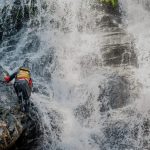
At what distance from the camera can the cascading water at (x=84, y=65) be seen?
12.1 m

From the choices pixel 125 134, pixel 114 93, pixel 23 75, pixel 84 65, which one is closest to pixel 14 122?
pixel 23 75

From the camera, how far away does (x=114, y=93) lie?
13.3 meters

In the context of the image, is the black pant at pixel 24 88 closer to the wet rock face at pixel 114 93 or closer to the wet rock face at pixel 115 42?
the wet rock face at pixel 114 93

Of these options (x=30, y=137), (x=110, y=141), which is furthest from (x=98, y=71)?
(x=30, y=137)

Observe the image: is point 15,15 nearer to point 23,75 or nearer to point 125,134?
point 23,75

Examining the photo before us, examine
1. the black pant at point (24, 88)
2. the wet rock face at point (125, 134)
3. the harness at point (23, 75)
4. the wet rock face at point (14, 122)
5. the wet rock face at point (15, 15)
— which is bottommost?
the wet rock face at point (125, 134)

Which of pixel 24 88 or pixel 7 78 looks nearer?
pixel 24 88

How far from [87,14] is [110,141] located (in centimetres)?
649

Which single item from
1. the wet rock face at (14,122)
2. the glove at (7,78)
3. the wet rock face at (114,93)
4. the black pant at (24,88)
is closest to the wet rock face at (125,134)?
the wet rock face at (114,93)

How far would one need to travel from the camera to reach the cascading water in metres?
12.1

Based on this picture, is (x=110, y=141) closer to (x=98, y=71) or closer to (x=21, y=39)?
(x=98, y=71)

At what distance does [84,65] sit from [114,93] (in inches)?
76.0

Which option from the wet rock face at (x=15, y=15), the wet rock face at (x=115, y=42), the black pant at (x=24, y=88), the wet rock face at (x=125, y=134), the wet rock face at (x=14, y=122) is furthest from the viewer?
the wet rock face at (x=15, y=15)

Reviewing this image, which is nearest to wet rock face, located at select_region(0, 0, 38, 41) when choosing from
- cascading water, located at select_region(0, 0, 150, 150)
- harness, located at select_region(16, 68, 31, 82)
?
cascading water, located at select_region(0, 0, 150, 150)
